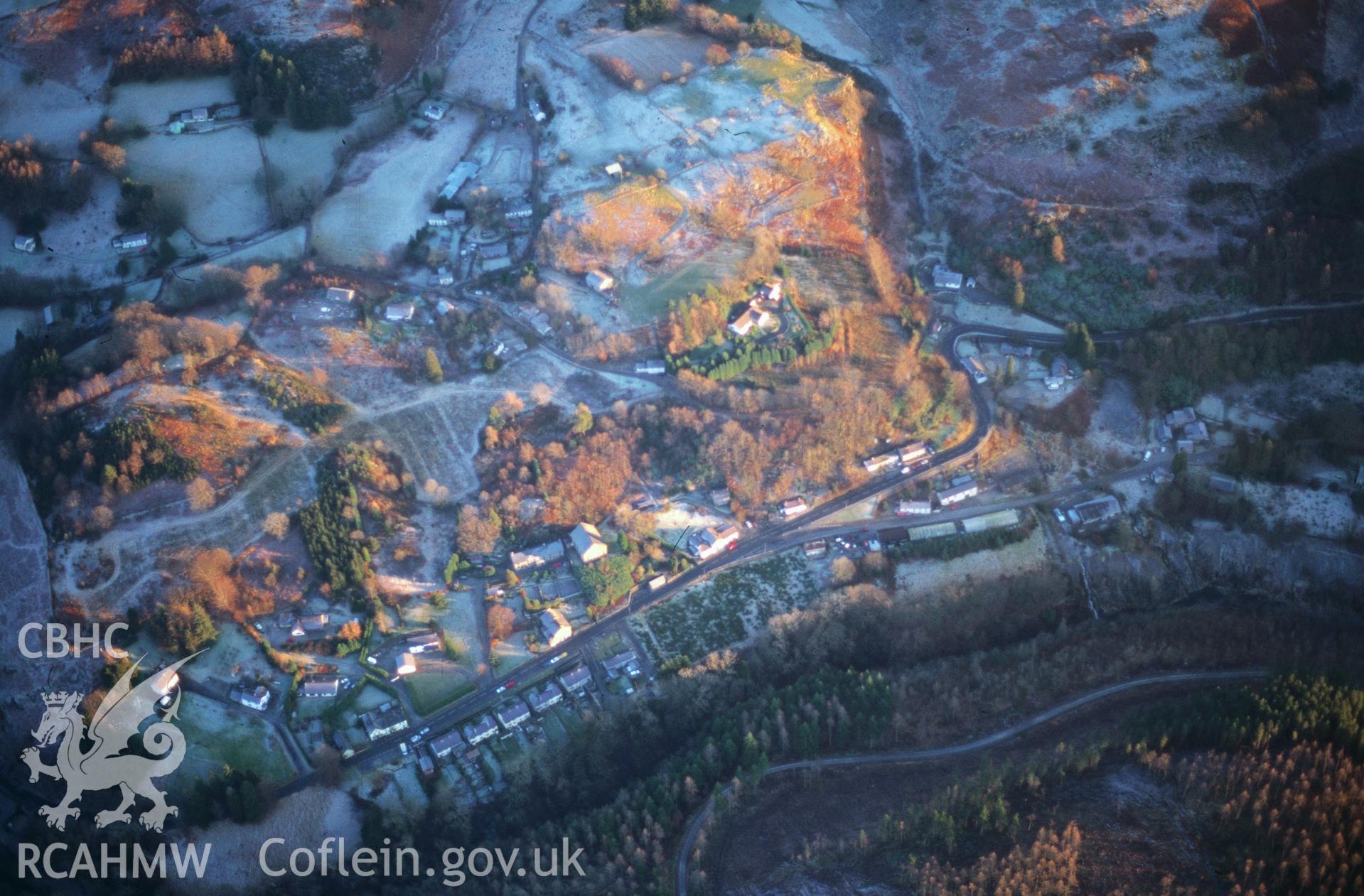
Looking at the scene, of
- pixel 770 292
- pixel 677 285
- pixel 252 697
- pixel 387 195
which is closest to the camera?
pixel 252 697

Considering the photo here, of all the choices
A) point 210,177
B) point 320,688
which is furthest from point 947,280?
point 210,177

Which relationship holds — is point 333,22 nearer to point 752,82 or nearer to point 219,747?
point 752,82

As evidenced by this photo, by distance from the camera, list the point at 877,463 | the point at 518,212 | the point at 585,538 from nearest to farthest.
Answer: the point at 585,538
the point at 877,463
the point at 518,212

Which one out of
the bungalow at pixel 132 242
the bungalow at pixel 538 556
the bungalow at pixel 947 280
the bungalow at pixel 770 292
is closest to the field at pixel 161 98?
the bungalow at pixel 132 242

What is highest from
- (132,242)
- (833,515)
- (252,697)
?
(132,242)

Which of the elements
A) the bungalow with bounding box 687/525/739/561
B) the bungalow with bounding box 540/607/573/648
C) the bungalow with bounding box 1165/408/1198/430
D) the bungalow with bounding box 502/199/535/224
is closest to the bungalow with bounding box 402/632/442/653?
the bungalow with bounding box 540/607/573/648

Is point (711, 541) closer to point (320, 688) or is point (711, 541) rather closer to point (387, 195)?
point (320, 688)
